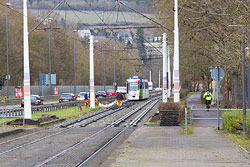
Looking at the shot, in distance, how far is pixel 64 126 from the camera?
27812mm

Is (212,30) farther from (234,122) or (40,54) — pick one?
(40,54)

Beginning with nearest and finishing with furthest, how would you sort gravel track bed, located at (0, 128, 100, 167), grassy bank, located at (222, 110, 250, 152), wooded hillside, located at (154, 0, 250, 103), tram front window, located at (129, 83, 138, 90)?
gravel track bed, located at (0, 128, 100, 167), grassy bank, located at (222, 110, 250, 152), wooded hillside, located at (154, 0, 250, 103), tram front window, located at (129, 83, 138, 90)

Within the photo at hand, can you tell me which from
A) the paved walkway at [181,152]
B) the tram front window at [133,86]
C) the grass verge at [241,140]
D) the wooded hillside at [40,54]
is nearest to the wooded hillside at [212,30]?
the grass verge at [241,140]

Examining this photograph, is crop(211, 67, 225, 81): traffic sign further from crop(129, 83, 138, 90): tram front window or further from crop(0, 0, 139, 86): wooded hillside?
crop(129, 83, 138, 90): tram front window

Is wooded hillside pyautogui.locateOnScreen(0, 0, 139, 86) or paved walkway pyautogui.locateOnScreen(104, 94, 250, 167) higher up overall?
wooded hillside pyautogui.locateOnScreen(0, 0, 139, 86)

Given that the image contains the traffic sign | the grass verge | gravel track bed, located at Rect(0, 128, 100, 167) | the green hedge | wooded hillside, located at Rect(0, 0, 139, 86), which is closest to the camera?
gravel track bed, located at Rect(0, 128, 100, 167)

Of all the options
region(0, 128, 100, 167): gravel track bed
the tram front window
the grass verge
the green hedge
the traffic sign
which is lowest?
region(0, 128, 100, 167): gravel track bed

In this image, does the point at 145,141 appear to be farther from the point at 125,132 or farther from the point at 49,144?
the point at 125,132

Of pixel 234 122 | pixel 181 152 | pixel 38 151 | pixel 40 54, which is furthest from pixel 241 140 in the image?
pixel 40 54

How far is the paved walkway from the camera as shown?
12.7 metres

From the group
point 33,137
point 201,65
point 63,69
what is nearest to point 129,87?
point 201,65

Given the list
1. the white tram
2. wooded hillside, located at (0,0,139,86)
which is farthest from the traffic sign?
the white tram

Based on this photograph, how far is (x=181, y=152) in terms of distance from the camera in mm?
14914

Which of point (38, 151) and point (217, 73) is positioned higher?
point (217, 73)
